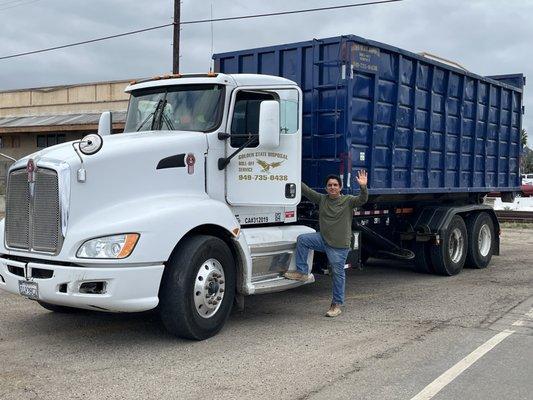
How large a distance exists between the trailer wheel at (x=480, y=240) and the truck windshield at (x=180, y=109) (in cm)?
630

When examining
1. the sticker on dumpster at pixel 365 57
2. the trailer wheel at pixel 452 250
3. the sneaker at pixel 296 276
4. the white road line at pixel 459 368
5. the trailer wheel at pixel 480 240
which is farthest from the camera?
the trailer wheel at pixel 480 240

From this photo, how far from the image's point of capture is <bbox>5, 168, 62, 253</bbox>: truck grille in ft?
18.6

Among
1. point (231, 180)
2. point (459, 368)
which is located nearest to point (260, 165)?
point (231, 180)

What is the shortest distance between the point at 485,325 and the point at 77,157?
15.1ft

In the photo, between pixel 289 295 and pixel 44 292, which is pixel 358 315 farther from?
pixel 44 292

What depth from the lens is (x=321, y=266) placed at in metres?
8.07

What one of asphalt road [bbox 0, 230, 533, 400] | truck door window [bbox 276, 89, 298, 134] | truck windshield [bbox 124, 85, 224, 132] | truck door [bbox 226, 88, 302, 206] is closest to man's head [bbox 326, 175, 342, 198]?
truck door [bbox 226, 88, 302, 206]

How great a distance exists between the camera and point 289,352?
5.84 m

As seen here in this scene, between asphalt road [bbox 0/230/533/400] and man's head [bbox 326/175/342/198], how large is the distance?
4.71 ft

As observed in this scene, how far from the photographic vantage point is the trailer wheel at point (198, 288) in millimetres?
5930

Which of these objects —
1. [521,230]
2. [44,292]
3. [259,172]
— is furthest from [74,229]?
[521,230]

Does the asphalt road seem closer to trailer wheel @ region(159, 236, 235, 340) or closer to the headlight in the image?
trailer wheel @ region(159, 236, 235, 340)

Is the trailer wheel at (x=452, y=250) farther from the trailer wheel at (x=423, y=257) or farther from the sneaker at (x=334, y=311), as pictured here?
the sneaker at (x=334, y=311)

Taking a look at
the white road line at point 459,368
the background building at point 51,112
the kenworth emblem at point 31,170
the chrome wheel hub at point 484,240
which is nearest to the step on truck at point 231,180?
the kenworth emblem at point 31,170
